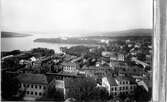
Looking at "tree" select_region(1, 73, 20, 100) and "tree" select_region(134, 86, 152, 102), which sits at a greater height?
"tree" select_region(1, 73, 20, 100)

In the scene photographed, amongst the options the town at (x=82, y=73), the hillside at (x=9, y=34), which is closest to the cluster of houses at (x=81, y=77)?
the town at (x=82, y=73)

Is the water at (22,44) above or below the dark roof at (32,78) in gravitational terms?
above

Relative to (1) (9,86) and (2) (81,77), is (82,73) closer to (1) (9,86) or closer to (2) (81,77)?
(2) (81,77)

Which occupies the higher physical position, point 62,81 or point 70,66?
point 70,66

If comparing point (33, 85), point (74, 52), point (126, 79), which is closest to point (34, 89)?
point (33, 85)

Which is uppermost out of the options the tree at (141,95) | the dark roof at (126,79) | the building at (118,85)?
the dark roof at (126,79)

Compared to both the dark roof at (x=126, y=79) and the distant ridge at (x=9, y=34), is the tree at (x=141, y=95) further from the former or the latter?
the distant ridge at (x=9, y=34)

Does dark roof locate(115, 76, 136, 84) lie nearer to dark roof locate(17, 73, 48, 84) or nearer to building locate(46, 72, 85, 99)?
building locate(46, 72, 85, 99)

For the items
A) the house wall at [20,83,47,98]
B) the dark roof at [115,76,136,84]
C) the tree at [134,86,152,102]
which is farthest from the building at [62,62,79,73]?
the tree at [134,86,152,102]
